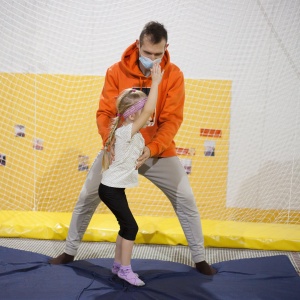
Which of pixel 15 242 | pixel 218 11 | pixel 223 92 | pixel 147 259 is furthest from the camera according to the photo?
pixel 223 92

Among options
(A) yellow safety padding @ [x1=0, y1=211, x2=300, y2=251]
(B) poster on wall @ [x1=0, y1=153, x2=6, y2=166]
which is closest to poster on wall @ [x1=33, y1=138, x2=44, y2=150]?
(B) poster on wall @ [x1=0, y1=153, x2=6, y2=166]

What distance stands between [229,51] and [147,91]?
1748 millimetres

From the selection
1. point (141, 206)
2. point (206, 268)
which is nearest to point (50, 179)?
point (141, 206)

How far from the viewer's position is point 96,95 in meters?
3.81

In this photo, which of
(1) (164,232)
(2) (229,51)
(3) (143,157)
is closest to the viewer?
(3) (143,157)

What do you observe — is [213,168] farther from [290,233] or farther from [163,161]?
[163,161]

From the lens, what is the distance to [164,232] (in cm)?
298

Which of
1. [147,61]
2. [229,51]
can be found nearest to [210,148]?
[229,51]

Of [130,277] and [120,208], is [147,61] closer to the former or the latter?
[120,208]

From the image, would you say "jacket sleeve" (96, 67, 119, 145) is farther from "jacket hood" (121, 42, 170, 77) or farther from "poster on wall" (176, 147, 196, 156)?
"poster on wall" (176, 147, 196, 156)

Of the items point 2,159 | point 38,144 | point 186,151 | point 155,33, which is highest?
point 155,33

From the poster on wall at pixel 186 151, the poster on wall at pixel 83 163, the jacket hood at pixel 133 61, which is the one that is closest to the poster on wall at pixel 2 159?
the poster on wall at pixel 83 163

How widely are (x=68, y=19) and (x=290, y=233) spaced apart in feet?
8.29

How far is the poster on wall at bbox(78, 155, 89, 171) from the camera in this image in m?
3.90
